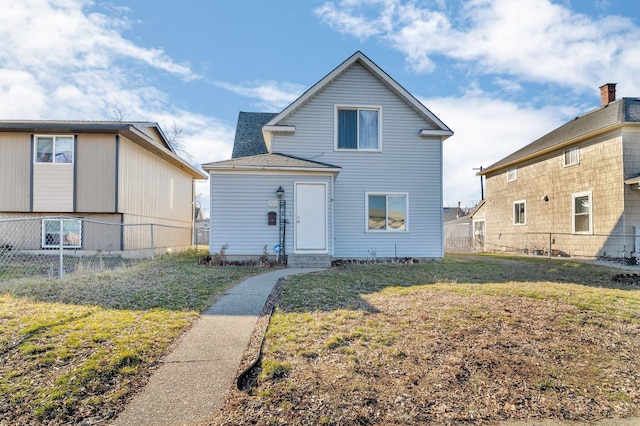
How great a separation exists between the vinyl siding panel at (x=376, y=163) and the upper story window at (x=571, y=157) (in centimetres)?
733

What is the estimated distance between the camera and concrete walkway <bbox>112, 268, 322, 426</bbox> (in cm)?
290

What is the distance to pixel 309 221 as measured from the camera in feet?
38.0

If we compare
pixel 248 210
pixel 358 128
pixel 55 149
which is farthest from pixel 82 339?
pixel 55 149

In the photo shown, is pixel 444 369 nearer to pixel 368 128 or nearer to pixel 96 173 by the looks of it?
pixel 368 128

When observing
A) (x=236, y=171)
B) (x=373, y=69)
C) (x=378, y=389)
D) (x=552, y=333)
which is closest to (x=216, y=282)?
(x=236, y=171)

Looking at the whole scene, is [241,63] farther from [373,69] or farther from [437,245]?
[437,245]

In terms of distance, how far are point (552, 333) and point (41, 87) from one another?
24.5 m

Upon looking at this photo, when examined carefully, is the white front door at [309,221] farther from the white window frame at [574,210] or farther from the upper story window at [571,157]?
the upper story window at [571,157]

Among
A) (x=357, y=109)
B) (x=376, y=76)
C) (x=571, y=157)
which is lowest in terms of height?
(x=571, y=157)

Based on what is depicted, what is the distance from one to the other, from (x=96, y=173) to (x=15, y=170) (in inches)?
107

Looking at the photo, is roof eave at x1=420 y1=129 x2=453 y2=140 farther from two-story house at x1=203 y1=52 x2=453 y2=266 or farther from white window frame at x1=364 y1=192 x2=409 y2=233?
white window frame at x1=364 y1=192 x2=409 y2=233

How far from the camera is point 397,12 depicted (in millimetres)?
10953

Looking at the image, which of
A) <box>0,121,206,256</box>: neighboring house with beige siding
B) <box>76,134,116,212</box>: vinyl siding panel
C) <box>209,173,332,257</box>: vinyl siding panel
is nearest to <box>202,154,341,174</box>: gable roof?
<box>209,173,332,257</box>: vinyl siding panel

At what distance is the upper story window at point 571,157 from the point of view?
16.0 meters
